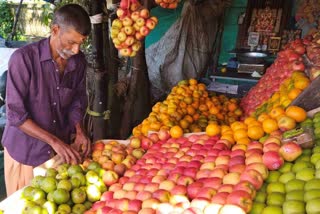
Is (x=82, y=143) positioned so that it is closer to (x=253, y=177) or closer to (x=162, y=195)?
(x=162, y=195)

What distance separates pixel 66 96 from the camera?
2656mm

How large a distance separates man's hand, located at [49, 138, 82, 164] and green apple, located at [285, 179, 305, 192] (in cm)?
138

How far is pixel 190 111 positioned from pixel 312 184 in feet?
6.65

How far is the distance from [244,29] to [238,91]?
7.16 ft

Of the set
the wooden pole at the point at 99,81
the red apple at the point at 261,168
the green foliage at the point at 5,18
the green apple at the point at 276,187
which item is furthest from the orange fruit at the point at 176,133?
the green foliage at the point at 5,18

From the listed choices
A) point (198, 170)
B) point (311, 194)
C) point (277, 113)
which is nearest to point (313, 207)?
point (311, 194)

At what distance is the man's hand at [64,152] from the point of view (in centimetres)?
225

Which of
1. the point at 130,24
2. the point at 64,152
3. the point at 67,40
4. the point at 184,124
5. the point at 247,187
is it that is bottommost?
the point at 184,124

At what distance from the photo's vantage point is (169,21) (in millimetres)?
6348

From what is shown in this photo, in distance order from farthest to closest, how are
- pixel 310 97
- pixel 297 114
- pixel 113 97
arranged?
1. pixel 113 97
2. pixel 310 97
3. pixel 297 114

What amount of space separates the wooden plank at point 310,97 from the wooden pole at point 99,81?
2356 millimetres

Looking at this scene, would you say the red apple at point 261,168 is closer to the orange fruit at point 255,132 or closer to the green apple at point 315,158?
the green apple at point 315,158

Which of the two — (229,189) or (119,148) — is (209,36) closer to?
(119,148)

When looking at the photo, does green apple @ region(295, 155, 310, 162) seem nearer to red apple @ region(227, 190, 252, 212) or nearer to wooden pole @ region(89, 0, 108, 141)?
red apple @ region(227, 190, 252, 212)
